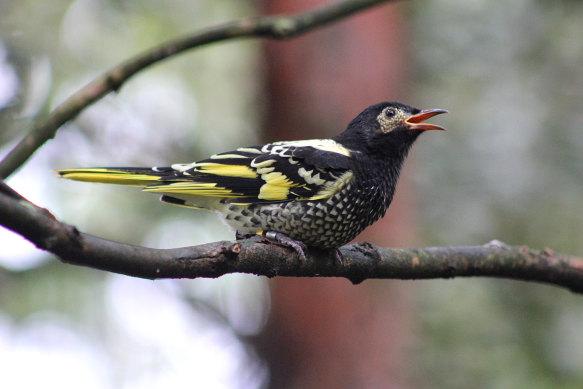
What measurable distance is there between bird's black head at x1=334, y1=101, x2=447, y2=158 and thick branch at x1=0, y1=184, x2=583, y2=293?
0.79 m

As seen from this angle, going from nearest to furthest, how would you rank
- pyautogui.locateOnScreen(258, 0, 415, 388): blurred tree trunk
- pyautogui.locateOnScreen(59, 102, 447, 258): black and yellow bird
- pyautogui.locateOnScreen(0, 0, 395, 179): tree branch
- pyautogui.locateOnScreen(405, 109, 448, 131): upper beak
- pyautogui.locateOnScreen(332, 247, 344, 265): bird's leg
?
pyautogui.locateOnScreen(0, 0, 395, 179): tree branch, pyautogui.locateOnScreen(332, 247, 344, 265): bird's leg, pyautogui.locateOnScreen(59, 102, 447, 258): black and yellow bird, pyautogui.locateOnScreen(405, 109, 448, 131): upper beak, pyautogui.locateOnScreen(258, 0, 415, 388): blurred tree trunk

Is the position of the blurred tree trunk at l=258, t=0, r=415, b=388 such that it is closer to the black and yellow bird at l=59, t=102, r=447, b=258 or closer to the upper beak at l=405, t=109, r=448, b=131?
the upper beak at l=405, t=109, r=448, b=131

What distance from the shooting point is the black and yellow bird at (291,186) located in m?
3.46

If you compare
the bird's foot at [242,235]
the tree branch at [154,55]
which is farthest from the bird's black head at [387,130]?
the bird's foot at [242,235]

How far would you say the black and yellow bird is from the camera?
3459 mm

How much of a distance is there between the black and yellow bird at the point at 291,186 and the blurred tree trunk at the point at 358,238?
2566 millimetres

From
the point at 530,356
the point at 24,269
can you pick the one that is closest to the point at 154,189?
the point at 24,269

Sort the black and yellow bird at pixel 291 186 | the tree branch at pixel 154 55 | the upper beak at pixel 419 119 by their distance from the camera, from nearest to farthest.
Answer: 1. the tree branch at pixel 154 55
2. the black and yellow bird at pixel 291 186
3. the upper beak at pixel 419 119

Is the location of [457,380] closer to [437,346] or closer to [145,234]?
[437,346]

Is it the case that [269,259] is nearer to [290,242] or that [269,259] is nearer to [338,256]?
[290,242]

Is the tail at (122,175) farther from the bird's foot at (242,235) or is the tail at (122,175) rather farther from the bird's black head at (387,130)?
the bird's black head at (387,130)

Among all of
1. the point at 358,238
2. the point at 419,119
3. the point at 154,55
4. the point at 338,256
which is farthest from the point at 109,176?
the point at 358,238

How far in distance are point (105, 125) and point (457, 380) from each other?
4687 mm

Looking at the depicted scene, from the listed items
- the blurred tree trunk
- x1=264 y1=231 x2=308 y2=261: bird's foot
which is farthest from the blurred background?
x1=264 y1=231 x2=308 y2=261: bird's foot
